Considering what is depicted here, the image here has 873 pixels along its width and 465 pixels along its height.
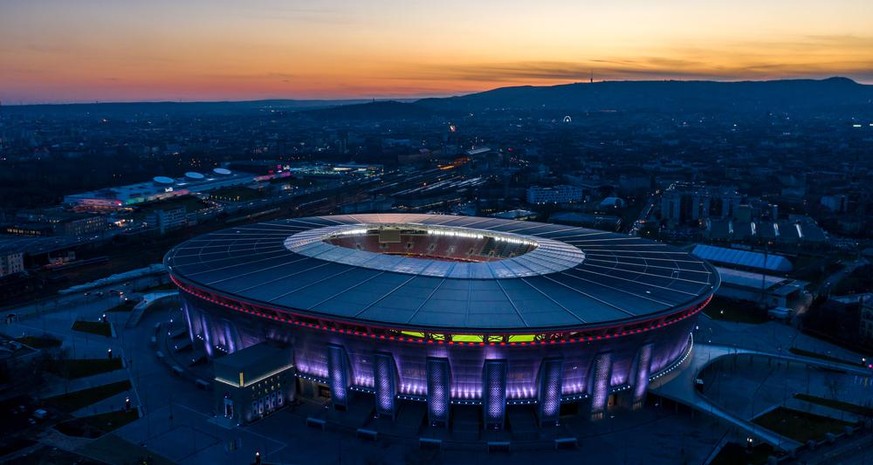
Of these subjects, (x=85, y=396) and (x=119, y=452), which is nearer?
(x=119, y=452)

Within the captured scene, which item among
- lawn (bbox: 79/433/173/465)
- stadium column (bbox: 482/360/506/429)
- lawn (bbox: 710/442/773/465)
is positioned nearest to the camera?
lawn (bbox: 79/433/173/465)

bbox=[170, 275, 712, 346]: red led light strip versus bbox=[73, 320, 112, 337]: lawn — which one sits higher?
bbox=[170, 275, 712, 346]: red led light strip

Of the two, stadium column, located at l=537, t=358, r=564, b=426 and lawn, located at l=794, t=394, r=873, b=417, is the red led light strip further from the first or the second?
lawn, located at l=794, t=394, r=873, b=417

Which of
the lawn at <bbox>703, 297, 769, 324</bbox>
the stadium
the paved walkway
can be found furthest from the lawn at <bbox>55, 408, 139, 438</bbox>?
the lawn at <bbox>703, 297, 769, 324</bbox>

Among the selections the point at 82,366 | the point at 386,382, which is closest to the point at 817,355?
the point at 386,382

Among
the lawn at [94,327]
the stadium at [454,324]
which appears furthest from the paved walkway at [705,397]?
the lawn at [94,327]

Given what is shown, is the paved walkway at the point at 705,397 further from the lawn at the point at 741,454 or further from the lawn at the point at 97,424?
the lawn at the point at 97,424

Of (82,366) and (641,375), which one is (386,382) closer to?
(641,375)
